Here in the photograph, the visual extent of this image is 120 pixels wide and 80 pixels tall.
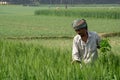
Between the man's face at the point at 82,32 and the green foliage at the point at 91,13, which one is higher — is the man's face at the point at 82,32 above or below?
above

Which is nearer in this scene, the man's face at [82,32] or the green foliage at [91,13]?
the man's face at [82,32]

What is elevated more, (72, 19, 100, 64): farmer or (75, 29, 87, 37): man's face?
(75, 29, 87, 37): man's face

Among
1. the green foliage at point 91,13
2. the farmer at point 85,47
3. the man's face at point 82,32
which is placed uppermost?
the man's face at point 82,32

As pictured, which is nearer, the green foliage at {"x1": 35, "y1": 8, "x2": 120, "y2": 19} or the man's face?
the man's face

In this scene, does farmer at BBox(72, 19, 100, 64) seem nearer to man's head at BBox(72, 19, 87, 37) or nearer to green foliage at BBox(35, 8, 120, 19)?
man's head at BBox(72, 19, 87, 37)

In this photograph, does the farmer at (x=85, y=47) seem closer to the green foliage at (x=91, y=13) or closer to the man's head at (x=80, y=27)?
the man's head at (x=80, y=27)

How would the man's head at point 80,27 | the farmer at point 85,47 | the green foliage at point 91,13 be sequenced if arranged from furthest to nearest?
the green foliage at point 91,13, the farmer at point 85,47, the man's head at point 80,27

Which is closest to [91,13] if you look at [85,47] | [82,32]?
[85,47]

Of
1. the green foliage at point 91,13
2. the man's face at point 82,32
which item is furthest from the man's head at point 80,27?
the green foliage at point 91,13

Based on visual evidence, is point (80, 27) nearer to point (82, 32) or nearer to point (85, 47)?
point (82, 32)

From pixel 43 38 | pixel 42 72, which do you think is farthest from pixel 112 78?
pixel 43 38

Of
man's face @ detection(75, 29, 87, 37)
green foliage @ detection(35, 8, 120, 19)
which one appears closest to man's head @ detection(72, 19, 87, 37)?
man's face @ detection(75, 29, 87, 37)

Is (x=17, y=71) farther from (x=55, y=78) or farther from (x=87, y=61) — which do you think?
(x=87, y=61)

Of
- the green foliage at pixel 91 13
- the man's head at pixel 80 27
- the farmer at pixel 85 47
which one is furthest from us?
the green foliage at pixel 91 13
